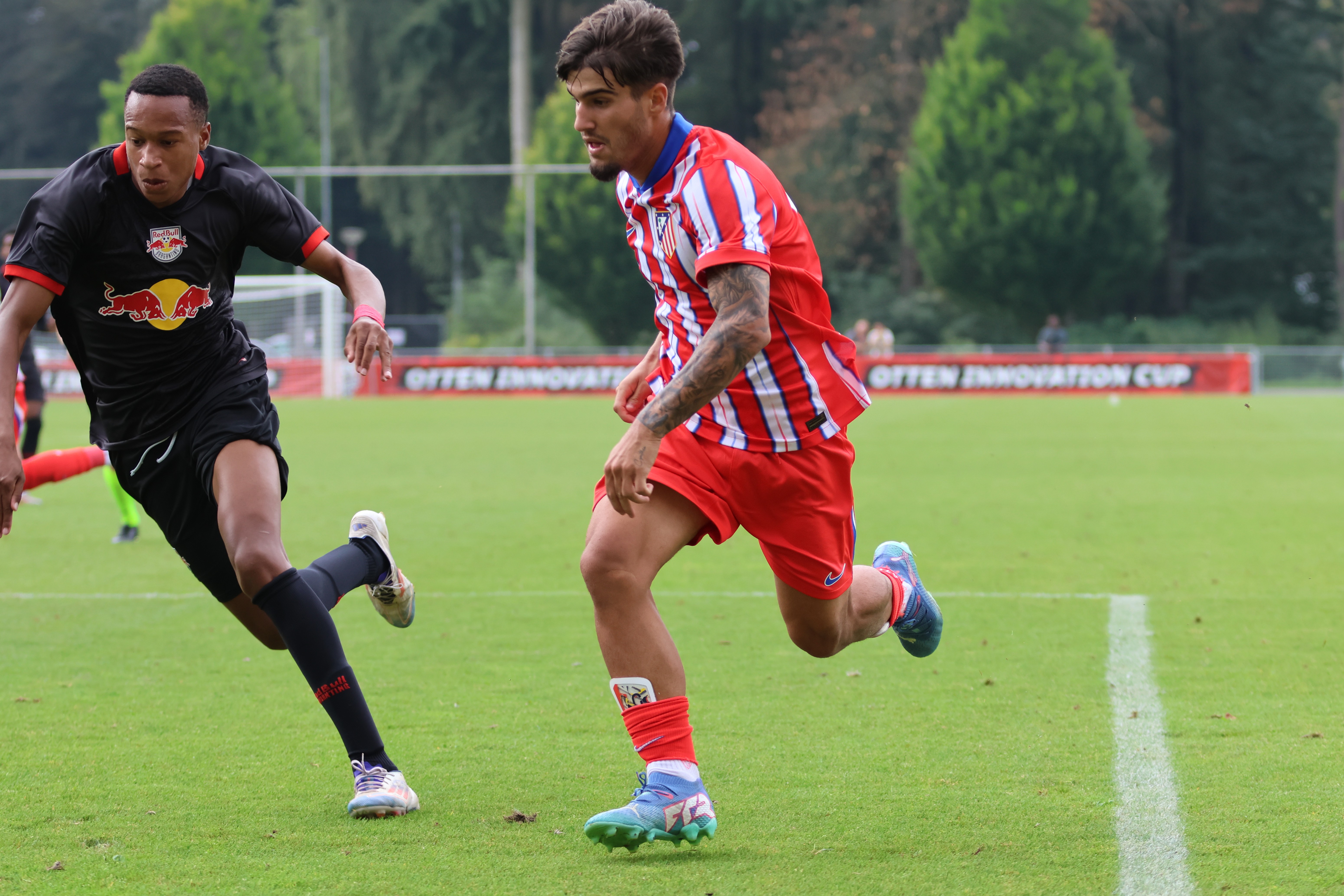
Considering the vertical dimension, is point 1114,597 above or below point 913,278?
above

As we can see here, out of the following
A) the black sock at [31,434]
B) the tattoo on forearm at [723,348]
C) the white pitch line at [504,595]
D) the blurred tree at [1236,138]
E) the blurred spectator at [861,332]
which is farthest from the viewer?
the blurred tree at [1236,138]

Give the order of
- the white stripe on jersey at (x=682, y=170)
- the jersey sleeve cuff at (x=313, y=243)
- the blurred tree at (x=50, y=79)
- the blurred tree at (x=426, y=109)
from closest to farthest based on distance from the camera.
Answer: the white stripe on jersey at (x=682, y=170), the jersey sleeve cuff at (x=313, y=243), the blurred tree at (x=426, y=109), the blurred tree at (x=50, y=79)

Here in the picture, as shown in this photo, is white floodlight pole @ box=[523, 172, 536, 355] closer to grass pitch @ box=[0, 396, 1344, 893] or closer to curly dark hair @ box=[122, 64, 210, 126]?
grass pitch @ box=[0, 396, 1344, 893]

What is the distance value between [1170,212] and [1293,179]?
3841 mm

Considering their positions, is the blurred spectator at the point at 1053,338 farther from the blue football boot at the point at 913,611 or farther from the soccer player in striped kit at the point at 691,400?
the soccer player in striped kit at the point at 691,400

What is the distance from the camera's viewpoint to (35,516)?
39.4 ft

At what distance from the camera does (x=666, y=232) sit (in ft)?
13.0

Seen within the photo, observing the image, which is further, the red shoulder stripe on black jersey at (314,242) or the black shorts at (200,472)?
the red shoulder stripe on black jersey at (314,242)

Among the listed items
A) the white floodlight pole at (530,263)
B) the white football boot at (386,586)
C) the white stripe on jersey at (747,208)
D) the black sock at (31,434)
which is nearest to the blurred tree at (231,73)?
the white floodlight pole at (530,263)

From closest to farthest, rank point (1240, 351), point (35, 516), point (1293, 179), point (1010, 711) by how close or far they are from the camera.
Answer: point (1010, 711), point (35, 516), point (1240, 351), point (1293, 179)

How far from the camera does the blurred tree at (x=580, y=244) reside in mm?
46250

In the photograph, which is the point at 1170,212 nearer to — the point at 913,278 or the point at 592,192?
the point at 913,278

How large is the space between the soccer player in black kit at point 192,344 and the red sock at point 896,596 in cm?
160

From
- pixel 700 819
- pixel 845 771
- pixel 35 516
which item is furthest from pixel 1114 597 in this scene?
pixel 35 516
